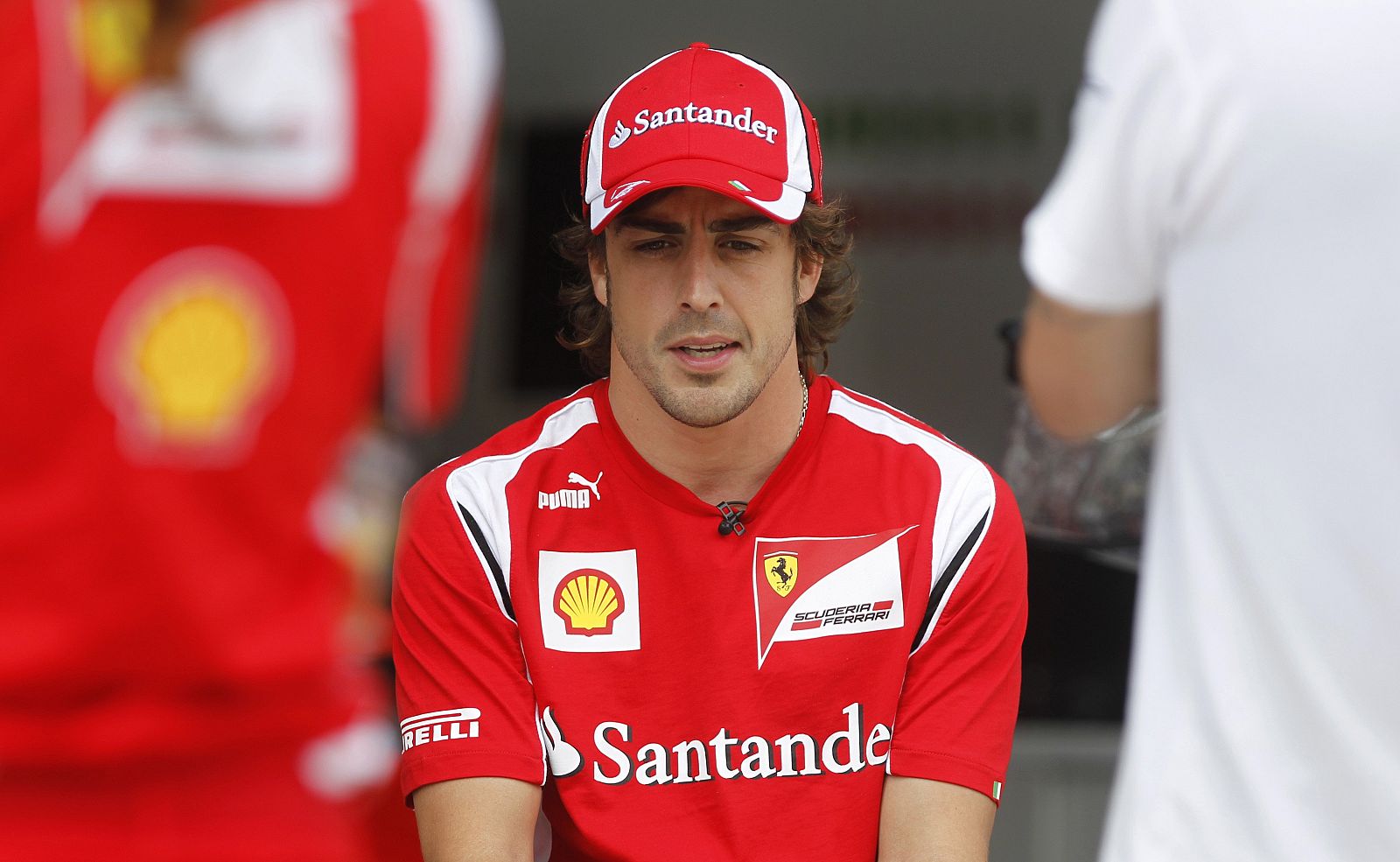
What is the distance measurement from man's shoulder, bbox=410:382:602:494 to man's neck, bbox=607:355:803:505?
0.06 meters

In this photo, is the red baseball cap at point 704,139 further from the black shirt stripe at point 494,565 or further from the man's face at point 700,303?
the black shirt stripe at point 494,565

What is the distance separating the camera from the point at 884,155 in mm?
4879

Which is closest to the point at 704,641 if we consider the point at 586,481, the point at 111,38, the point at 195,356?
the point at 586,481

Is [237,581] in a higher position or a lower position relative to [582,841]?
higher

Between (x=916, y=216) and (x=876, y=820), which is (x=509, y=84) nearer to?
(x=916, y=216)

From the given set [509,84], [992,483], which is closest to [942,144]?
[509,84]

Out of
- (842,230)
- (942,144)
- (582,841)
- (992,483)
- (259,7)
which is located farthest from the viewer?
(942,144)

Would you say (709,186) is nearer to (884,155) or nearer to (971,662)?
(971,662)

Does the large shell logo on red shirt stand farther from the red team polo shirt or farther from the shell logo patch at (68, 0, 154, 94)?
the shell logo patch at (68, 0, 154, 94)

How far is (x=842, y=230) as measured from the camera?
220 centimetres

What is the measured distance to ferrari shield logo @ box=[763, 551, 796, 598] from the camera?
1.81 meters

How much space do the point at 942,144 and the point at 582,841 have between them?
343 centimetres

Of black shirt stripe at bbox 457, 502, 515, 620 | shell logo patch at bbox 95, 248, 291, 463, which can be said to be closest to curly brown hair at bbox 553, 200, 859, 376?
black shirt stripe at bbox 457, 502, 515, 620

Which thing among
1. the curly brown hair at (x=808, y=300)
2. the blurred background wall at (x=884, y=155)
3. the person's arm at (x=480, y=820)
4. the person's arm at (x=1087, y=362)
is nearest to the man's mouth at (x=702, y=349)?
the curly brown hair at (x=808, y=300)
